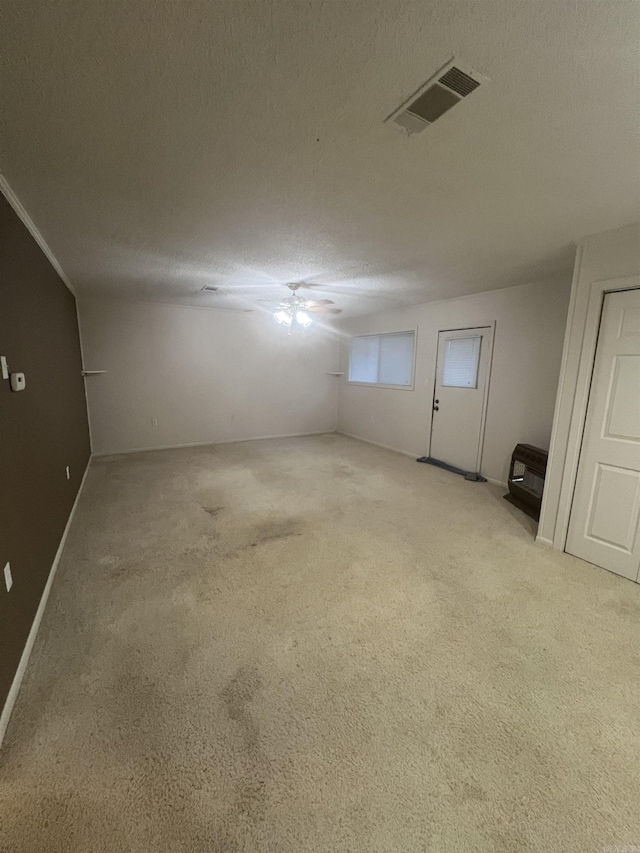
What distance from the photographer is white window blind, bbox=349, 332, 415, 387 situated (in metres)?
5.48

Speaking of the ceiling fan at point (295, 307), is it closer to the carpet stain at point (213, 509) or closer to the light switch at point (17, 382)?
the carpet stain at point (213, 509)

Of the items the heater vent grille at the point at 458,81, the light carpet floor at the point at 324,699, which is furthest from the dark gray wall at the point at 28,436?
the heater vent grille at the point at 458,81

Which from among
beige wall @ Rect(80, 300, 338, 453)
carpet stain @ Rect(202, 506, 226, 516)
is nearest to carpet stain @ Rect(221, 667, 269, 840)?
carpet stain @ Rect(202, 506, 226, 516)

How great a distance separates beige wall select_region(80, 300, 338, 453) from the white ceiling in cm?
274

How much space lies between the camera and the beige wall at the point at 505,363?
3629 millimetres

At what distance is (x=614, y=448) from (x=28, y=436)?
12.7 ft

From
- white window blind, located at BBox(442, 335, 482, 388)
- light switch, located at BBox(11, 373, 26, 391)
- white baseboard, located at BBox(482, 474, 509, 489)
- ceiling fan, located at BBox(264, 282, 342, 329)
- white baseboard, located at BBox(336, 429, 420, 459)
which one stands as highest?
ceiling fan, located at BBox(264, 282, 342, 329)

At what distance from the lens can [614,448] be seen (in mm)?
2373

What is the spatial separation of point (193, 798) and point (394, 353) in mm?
5501

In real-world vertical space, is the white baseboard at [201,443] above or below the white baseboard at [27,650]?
above

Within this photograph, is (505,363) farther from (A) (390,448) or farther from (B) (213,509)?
(B) (213,509)

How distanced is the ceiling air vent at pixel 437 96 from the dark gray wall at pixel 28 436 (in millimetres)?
2086

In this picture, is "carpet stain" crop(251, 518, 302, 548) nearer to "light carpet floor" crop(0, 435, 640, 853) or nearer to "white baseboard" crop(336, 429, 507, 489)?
"light carpet floor" crop(0, 435, 640, 853)

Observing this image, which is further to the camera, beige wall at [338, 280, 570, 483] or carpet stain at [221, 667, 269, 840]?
beige wall at [338, 280, 570, 483]
